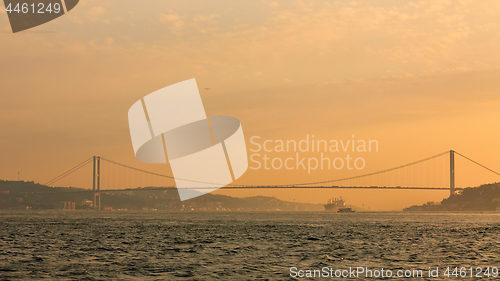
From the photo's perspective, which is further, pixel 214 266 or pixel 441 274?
pixel 214 266

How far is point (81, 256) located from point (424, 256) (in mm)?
18803

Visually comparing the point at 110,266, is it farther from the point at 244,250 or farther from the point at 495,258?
the point at 495,258

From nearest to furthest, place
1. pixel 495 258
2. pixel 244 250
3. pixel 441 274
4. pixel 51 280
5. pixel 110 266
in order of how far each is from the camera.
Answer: pixel 51 280 → pixel 441 274 → pixel 110 266 → pixel 495 258 → pixel 244 250

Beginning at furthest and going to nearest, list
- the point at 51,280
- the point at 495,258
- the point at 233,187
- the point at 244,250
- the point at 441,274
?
the point at 233,187 < the point at 244,250 < the point at 495,258 < the point at 441,274 < the point at 51,280

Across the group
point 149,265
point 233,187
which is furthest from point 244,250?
point 233,187

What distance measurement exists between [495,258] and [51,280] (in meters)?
21.9

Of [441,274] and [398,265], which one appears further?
[398,265]

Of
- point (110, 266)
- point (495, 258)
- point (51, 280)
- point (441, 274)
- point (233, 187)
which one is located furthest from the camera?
point (233, 187)

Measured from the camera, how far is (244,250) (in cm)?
3142

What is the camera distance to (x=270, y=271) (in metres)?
21.9

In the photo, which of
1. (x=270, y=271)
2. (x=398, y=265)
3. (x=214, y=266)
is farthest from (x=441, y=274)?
(x=214, y=266)

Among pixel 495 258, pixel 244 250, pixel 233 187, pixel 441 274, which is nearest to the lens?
pixel 441 274

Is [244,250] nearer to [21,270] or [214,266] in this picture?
[214,266]

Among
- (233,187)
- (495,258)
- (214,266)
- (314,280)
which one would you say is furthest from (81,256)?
(233,187)
